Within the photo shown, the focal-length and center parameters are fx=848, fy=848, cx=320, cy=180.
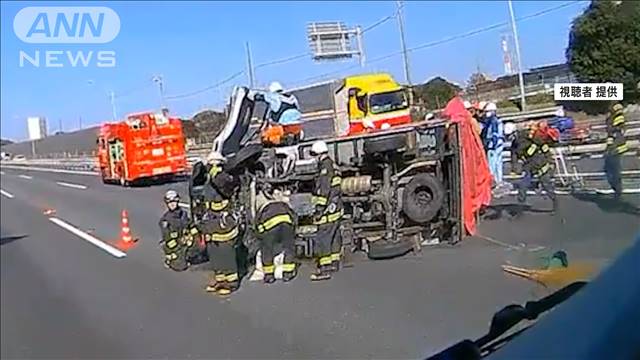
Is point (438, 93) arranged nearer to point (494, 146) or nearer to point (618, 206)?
point (494, 146)

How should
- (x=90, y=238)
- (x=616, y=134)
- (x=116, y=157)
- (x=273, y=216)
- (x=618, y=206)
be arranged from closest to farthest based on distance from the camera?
1. (x=616, y=134)
2. (x=618, y=206)
3. (x=273, y=216)
4. (x=90, y=238)
5. (x=116, y=157)

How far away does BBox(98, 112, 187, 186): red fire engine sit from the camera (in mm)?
22781

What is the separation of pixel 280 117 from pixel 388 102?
4.69 m

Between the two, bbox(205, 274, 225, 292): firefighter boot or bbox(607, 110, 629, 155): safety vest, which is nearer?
bbox(607, 110, 629, 155): safety vest

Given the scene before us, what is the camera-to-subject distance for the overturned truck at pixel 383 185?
9656 millimetres

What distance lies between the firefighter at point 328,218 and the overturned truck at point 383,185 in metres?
0.38

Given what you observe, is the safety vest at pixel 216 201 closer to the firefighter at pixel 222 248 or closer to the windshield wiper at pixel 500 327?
the firefighter at pixel 222 248

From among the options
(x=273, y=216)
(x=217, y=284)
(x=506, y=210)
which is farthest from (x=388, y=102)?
(x=217, y=284)

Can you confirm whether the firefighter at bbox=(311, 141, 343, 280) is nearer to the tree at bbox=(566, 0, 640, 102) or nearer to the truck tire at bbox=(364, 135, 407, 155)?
the truck tire at bbox=(364, 135, 407, 155)

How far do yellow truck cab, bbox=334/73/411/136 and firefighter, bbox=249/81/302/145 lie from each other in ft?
9.23

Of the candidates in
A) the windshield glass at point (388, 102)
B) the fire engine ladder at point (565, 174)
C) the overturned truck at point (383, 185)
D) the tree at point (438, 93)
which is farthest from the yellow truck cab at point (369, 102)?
the fire engine ladder at point (565, 174)

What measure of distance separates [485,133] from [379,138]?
133cm

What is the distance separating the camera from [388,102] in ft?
52.7

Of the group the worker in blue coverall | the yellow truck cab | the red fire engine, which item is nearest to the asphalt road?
the worker in blue coverall
